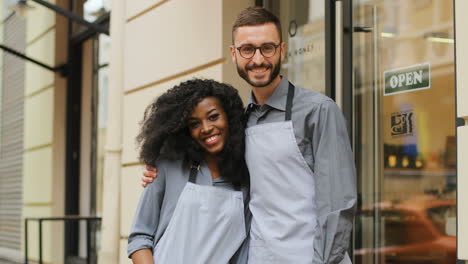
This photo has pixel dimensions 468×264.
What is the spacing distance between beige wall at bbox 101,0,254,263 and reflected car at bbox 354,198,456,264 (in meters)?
1.51

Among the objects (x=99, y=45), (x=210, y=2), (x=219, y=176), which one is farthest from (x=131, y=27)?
(x=219, y=176)

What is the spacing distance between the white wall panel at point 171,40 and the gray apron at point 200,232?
2218mm

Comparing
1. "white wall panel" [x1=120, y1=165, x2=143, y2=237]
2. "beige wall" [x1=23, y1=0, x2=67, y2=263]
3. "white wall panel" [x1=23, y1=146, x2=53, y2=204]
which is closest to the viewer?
"white wall panel" [x1=120, y1=165, x2=143, y2=237]

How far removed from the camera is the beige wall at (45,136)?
8.98 metres

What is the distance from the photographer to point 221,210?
268cm

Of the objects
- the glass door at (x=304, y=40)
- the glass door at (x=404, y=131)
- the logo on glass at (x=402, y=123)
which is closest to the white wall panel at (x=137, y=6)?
the glass door at (x=304, y=40)

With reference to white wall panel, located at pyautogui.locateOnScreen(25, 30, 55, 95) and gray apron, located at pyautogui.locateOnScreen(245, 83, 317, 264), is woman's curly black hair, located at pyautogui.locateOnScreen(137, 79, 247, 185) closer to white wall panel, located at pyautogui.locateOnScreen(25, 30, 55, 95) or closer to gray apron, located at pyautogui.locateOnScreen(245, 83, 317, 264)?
gray apron, located at pyautogui.locateOnScreen(245, 83, 317, 264)

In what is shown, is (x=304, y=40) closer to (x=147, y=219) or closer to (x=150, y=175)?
(x=150, y=175)

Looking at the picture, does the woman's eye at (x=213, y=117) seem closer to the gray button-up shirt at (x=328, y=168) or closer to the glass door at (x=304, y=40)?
the gray button-up shirt at (x=328, y=168)

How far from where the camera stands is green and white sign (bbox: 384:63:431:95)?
349cm

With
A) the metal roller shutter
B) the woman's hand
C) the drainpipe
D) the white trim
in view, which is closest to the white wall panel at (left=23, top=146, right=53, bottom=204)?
the metal roller shutter

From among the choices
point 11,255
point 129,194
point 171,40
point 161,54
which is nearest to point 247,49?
point 171,40

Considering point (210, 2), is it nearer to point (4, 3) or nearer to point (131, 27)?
point (131, 27)
